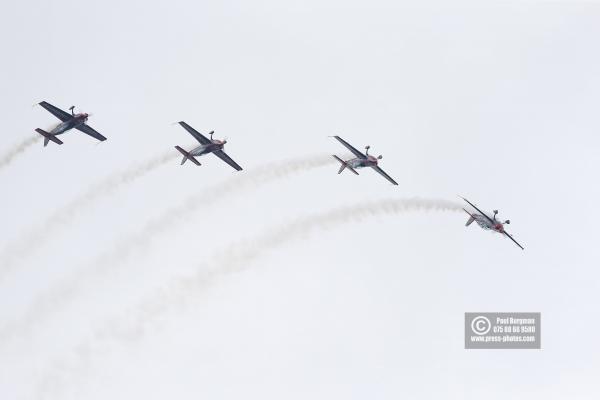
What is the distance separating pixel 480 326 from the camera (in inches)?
6850

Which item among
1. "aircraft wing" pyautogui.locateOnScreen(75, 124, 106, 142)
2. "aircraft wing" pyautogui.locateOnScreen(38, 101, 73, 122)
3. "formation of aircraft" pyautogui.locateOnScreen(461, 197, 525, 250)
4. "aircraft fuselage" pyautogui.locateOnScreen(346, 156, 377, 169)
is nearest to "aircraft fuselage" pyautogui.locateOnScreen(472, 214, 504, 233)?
"formation of aircraft" pyautogui.locateOnScreen(461, 197, 525, 250)

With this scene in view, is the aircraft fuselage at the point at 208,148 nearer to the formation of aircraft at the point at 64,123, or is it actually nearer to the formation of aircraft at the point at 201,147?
the formation of aircraft at the point at 201,147

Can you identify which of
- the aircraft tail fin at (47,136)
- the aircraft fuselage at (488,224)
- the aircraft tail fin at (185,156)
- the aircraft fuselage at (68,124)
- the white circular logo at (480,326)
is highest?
the aircraft fuselage at (68,124)

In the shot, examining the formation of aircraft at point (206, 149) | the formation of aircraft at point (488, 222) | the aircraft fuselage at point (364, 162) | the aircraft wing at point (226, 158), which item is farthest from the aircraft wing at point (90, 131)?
the formation of aircraft at point (488, 222)

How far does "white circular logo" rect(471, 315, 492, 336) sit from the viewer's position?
568 ft

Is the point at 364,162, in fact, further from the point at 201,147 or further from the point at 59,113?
the point at 59,113

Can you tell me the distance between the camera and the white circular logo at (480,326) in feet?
568

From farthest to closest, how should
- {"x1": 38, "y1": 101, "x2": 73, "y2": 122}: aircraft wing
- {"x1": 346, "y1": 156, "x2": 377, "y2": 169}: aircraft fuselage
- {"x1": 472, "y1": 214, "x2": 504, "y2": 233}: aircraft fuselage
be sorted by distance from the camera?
1. {"x1": 346, "y1": 156, "x2": 377, "y2": 169}: aircraft fuselage
2. {"x1": 472, "y1": 214, "x2": 504, "y2": 233}: aircraft fuselage
3. {"x1": 38, "y1": 101, "x2": 73, "y2": 122}: aircraft wing

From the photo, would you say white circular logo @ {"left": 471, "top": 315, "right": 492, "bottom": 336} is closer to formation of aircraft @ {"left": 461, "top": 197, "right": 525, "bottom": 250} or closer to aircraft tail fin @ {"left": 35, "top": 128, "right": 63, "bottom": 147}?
formation of aircraft @ {"left": 461, "top": 197, "right": 525, "bottom": 250}

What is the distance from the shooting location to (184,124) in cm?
15000

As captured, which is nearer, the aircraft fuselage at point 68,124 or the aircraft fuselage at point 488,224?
the aircraft fuselage at point 68,124

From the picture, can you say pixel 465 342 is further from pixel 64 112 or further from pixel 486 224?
pixel 64 112

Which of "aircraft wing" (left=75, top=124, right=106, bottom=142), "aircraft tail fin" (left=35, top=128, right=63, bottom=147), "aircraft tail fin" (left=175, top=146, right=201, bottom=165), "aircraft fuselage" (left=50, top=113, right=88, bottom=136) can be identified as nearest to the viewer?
"aircraft tail fin" (left=35, top=128, right=63, bottom=147)

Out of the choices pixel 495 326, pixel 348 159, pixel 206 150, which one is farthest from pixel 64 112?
pixel 495 326
